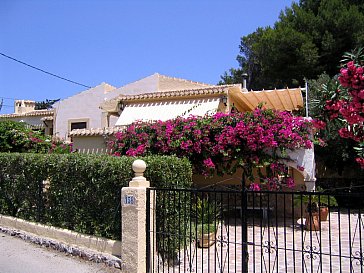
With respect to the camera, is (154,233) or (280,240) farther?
(280,240)

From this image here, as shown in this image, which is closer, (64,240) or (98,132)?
(64,240)

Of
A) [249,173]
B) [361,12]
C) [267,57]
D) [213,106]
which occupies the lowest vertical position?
[249,173]

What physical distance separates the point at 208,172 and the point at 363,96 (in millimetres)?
8330

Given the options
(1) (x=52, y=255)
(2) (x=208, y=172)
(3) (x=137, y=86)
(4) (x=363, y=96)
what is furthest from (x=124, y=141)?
(3) (x=137, y=86)

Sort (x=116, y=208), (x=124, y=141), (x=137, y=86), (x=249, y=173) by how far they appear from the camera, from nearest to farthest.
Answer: (x=116, y=208) → (x=249, y=173) → (x=124, y=141) → (x=137, y=86)

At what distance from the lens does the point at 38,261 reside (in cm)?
739

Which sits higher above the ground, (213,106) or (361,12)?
(361,12)

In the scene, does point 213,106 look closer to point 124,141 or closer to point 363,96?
point 124,141

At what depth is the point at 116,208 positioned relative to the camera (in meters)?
7.21

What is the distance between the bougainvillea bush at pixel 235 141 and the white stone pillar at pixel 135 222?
4940mm

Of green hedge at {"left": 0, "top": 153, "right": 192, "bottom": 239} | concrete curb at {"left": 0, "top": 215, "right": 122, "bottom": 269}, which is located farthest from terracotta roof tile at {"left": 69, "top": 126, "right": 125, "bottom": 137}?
concrete curb at {"left": 0, "top": 215, "right": 122, "bottom": 269}

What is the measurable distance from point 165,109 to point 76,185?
9.58 m

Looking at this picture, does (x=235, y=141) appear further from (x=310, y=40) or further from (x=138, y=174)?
(x=310, y=40)

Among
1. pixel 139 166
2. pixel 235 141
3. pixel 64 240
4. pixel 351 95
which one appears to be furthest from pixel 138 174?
pixel 235 141
